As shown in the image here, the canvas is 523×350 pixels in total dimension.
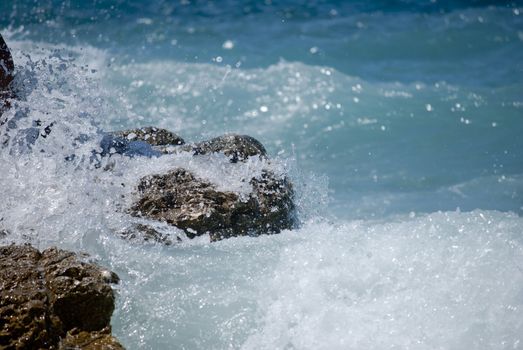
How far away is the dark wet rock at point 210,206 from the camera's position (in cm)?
383

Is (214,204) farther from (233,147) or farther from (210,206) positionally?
(233,147)

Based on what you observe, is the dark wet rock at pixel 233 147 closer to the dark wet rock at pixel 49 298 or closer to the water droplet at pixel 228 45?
the dark wet rock at pixel 49 298

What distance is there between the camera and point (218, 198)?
3990 millimetres

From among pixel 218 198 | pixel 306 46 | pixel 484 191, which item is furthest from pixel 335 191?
pixel 306 46

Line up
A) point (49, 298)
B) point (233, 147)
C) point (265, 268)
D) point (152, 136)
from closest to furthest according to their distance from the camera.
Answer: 1. point (49, 298)
2. point (265, 268)
3. point (233, 147)
4. point (152, 136)

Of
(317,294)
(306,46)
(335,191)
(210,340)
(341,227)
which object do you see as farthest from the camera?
(306,46)

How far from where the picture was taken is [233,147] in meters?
4.46

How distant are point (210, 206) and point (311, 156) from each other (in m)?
5.47

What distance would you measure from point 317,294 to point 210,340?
60 cm

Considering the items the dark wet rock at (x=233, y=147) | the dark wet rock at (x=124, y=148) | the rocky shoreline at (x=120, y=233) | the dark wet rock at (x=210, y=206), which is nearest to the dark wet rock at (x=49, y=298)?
the rocky shoreline at (x=120, y=233)

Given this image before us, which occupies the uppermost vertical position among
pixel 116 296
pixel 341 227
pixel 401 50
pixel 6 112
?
pixel 6 112

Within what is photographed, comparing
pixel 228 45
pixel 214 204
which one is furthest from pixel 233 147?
pixel 228 45

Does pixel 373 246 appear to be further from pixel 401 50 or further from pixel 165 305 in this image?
pixel 401 50

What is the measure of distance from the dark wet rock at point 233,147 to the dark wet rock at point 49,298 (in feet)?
5.59
